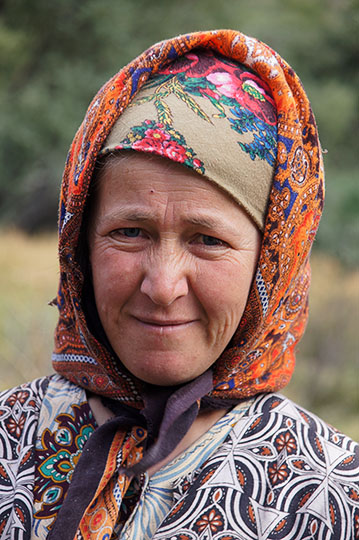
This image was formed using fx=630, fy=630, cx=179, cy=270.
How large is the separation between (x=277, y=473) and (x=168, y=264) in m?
0.69

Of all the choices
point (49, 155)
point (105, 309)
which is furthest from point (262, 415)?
point (49, 155)

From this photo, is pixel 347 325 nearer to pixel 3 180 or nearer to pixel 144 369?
pixel 144 369

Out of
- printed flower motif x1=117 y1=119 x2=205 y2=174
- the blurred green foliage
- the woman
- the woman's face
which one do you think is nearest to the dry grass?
the woman

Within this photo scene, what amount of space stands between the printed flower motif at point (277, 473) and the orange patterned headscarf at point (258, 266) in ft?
0.77

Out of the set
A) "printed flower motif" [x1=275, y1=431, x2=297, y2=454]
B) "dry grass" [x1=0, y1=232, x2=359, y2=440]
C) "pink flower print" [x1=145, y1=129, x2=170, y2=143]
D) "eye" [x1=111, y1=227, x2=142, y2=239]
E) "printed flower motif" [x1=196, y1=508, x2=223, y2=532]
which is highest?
"dry grass" [x1=0, y1=232, x2=359, y2=440]

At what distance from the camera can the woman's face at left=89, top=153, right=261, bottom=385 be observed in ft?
5.61

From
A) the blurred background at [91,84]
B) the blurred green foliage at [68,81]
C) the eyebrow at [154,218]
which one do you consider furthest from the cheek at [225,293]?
the blurred green foliage at [68,81]

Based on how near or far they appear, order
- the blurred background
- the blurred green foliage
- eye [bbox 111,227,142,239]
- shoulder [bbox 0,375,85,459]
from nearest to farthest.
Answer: eye [bbox 111,227,142,239] < shoulder [bbox 0,375,85,459] < the blurred background < the blurred green foliage

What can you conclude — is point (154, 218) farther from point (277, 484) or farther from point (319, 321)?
point (319, 321)

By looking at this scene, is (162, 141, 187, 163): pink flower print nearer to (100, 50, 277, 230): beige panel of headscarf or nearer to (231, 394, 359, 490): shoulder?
(100, 50, 277, 230): beige panel of headscarf

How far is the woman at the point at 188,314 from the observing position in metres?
1.72

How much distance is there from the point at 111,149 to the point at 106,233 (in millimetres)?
238

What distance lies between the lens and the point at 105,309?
1812mm

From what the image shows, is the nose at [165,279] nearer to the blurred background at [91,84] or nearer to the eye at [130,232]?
the eye at [130,232]
